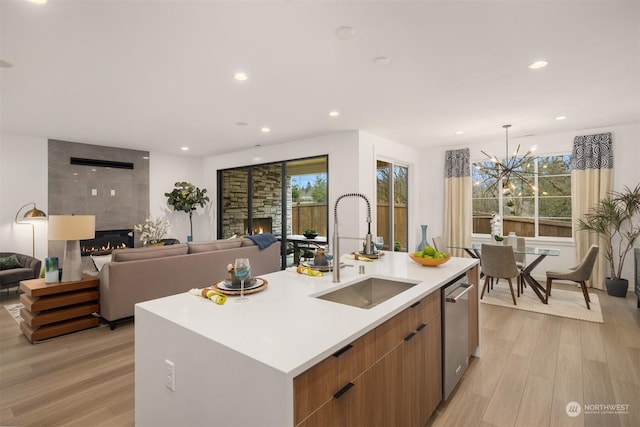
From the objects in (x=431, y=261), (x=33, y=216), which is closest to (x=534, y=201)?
(x=431, y=261)

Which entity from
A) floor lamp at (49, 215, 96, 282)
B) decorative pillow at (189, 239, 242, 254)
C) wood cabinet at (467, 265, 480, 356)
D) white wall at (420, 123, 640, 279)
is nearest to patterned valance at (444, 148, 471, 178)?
white wall at (420, 123, 640, 279)

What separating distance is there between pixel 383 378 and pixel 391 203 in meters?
5.01

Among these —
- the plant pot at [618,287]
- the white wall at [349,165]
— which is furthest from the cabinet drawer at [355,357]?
the plant pot at [618,287]

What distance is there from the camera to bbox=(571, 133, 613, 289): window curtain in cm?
501

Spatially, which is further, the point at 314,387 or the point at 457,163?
the point at 457,163

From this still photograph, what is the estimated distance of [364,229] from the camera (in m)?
5.26

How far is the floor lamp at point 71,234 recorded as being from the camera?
3270mm

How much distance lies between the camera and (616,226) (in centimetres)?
475

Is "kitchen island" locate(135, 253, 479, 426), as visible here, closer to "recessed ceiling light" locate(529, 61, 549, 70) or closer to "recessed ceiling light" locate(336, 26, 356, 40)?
"recessed ceiling light" locate(336, 26, 356, 40)

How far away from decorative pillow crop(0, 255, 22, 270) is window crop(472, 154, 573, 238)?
792 cm

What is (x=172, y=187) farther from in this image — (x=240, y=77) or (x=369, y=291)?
(x=369, y=291)

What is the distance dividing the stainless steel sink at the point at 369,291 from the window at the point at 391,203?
358 centimetres

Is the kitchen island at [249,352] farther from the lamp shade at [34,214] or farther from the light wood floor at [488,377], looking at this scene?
the lamp shade at [34,214]

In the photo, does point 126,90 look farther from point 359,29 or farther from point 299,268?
point 299,268
